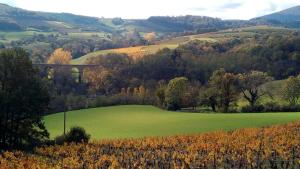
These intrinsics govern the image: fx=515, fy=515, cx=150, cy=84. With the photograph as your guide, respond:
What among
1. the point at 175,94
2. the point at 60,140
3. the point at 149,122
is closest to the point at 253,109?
the point at 175,94

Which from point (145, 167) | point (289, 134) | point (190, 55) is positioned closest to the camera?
point (145, 167)

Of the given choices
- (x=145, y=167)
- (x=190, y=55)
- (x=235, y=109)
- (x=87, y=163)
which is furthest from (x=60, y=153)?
(x=190, y=55)

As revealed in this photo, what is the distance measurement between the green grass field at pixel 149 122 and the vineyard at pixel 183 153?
13460mm

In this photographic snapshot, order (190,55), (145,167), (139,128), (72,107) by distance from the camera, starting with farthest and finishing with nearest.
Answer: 1. (190,55)
2. (72,107)
3. (139,128)
4. (145,167)

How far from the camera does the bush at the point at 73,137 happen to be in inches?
2749

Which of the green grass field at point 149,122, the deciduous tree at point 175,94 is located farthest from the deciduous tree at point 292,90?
the green grass field at point 149,122

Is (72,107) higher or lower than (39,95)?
lower

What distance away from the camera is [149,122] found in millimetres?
95688

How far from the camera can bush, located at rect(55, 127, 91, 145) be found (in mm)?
69812

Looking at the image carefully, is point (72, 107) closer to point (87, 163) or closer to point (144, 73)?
point (144, 73)

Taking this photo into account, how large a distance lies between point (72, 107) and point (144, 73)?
1862 inches

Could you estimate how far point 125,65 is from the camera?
17012cm

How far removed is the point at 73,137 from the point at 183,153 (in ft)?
69.5

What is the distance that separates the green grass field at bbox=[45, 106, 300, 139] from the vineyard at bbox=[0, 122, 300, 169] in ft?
44.2
